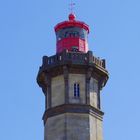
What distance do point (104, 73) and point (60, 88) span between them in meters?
3.93

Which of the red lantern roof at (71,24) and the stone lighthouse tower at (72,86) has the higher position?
the red lantern roof at (71,24)

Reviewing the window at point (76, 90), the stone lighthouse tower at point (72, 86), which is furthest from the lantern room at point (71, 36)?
the window at point (76, 90)

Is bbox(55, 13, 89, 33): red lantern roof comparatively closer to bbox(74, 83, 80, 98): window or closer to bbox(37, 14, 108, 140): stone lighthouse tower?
bbox(37, 14, 108, 140): stone lighthouse tower

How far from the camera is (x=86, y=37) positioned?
56.1 m

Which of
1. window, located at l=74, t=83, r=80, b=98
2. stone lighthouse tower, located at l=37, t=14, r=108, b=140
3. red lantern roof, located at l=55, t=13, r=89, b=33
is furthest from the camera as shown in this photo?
red lantern roof, located at l=55, t=13, r=89, b=33

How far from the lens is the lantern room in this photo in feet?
181

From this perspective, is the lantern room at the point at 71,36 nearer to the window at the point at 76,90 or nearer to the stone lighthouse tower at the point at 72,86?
the stone lighthouse tower at the point at 72,86

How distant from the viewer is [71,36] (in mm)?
55344

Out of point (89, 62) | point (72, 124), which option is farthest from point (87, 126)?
point (89, 62)

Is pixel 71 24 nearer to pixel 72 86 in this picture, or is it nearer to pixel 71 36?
pixel 71 36

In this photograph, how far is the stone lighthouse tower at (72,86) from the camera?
52031mm

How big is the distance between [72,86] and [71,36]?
439cm

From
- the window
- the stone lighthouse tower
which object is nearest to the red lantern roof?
the stone lighthouse tower

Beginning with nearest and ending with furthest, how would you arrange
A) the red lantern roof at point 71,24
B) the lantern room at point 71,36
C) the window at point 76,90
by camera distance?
the window at point 76,90 → the lantern room at point 71,36 → the red lantern roof at point 71,24
